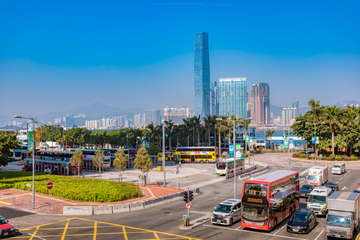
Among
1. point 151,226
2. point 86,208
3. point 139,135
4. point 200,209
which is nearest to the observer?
point 151,226

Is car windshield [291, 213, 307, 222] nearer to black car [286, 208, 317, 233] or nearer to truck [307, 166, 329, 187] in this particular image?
black car [286, 208, 317, 233]

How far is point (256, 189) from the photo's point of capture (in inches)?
858

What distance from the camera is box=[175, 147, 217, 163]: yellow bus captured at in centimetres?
7712

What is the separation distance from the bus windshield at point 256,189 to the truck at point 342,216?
4.72 metres

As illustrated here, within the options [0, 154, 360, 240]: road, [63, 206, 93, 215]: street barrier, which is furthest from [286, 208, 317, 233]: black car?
[63, 206, 93, 215]: street barrier

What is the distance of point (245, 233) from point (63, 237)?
13536 mm

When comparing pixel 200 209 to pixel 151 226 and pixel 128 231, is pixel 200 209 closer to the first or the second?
pixel 151 226

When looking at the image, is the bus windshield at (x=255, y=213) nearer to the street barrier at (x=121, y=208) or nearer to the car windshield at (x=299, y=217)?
the car windshield at (x=299, y=217)

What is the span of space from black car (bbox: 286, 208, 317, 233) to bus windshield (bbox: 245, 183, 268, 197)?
3.70 meters

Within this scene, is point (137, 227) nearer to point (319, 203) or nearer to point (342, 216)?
point (342, 216)

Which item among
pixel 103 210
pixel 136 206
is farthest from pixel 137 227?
pixel 136 206

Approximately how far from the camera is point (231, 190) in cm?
4159

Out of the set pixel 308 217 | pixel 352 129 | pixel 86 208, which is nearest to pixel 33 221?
pixel 86 208

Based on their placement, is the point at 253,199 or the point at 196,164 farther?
the point at 196,164
